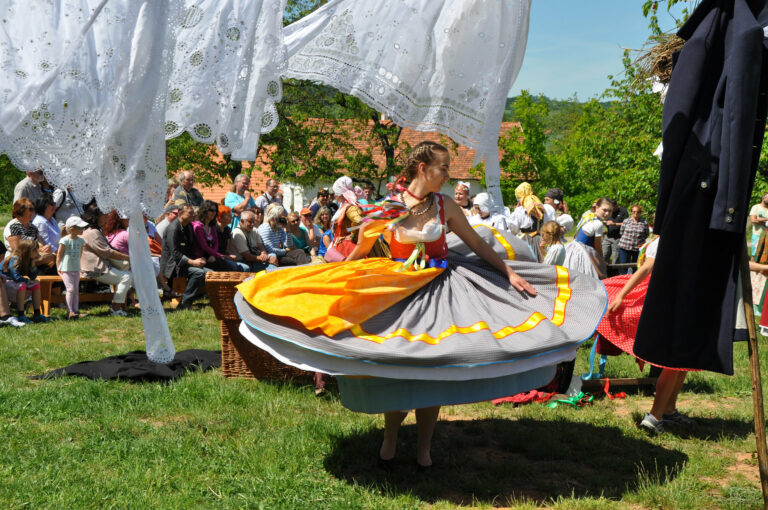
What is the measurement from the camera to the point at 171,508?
3.58m

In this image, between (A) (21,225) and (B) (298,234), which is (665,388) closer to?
(A) (21,225)

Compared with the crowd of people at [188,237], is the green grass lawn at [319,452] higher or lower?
lower

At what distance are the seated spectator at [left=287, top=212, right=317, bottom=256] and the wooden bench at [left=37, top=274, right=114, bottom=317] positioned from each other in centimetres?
362

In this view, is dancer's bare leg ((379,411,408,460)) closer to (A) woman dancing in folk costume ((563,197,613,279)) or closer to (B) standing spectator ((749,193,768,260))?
(A) woman dancing in folk costume ((563,197,613,279))

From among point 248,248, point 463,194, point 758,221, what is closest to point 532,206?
point 463,194

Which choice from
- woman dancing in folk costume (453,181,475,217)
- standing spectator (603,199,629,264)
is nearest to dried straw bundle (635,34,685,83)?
woman dancing in folk costume (453,181,475,217)

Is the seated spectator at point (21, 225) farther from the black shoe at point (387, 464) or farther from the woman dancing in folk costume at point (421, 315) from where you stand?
the black shoe at point (387, 464)

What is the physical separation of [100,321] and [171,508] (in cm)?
571

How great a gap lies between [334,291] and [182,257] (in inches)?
270

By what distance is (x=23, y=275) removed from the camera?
857 centimetres

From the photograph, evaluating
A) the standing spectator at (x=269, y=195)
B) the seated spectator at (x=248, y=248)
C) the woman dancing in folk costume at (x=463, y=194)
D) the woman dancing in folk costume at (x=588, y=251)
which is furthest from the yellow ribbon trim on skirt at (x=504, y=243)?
the standing spectator at (x=269, y=195)

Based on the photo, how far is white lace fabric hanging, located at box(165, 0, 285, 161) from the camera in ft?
11.7

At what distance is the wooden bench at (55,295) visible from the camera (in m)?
8.98

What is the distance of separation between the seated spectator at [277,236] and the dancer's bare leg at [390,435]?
753 centimetres
